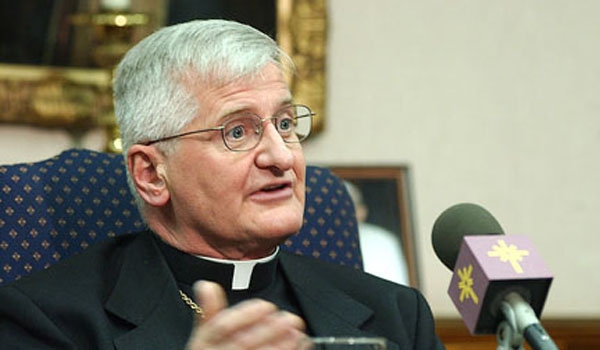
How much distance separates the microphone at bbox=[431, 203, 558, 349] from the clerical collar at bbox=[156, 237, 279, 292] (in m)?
0.88

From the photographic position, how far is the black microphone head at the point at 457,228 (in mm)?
2070

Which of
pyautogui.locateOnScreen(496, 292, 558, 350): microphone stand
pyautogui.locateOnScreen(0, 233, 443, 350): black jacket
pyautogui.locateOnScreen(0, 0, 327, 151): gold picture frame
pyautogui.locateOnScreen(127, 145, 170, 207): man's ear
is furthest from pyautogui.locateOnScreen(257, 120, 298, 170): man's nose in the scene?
pyautogui.locateOnScreen(0, 0, 327, 151): gold picture frame

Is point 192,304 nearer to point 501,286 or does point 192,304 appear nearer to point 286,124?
point 286,124

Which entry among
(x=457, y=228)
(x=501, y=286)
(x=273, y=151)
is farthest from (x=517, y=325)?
(x=273, y=151)

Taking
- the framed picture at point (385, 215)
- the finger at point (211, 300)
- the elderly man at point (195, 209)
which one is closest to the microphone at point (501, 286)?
the finger at point (211, 300)

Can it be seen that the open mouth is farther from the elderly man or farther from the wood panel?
the wood panel

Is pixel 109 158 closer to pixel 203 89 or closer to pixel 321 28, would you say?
pixel 203 89

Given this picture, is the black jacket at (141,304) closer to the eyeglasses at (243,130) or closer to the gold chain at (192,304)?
the gold chain at (192,304)

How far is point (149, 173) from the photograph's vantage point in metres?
2.74

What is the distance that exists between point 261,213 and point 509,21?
244cm

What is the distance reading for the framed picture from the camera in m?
4.55

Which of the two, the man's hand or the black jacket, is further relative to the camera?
the black jacket

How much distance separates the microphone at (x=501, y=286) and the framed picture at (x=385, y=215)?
260 cm

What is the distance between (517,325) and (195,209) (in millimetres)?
1073
